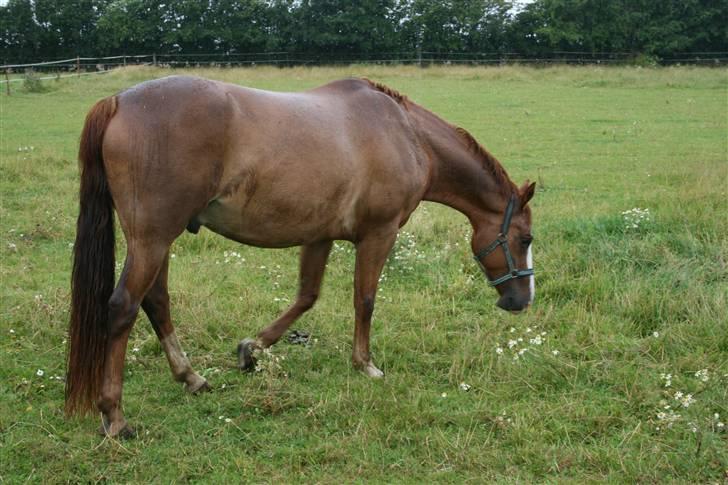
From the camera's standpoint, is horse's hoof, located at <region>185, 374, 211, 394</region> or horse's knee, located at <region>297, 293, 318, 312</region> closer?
horse's hoof, located at <region>185, 374, 211, 394</region>

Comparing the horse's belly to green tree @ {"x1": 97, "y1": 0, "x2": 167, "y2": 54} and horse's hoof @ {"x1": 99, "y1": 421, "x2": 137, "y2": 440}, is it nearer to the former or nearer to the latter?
horse's hoof @ {"x1": 99, "y1": 421, "x2": 137, "y2": 440}

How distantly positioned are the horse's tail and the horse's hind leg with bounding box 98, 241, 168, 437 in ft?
0.48

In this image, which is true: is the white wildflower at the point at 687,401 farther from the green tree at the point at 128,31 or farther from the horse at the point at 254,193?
the green tree at the point at 128,31

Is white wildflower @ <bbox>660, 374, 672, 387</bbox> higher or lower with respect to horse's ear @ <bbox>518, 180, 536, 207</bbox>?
lower

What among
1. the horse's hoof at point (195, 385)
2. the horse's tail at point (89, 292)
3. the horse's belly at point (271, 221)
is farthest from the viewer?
the horse's hoof at point (195, 385)

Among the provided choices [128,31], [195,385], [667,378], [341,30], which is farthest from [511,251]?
[128,31]

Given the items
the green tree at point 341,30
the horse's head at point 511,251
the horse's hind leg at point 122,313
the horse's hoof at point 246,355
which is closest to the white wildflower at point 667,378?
the horse's head at point 511,251

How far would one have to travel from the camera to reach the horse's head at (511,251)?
16.7 ft

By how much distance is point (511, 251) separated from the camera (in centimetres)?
512

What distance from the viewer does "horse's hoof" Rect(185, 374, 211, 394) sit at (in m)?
4.41

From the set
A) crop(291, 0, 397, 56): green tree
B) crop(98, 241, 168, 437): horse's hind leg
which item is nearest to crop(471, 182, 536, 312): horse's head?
crop(98, 241, 168, 437): horse's hind leg

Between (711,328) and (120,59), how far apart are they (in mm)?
40897

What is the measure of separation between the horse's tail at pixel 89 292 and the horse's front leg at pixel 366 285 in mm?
1735

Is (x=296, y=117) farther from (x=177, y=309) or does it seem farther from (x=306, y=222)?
(x=177, y=309)
